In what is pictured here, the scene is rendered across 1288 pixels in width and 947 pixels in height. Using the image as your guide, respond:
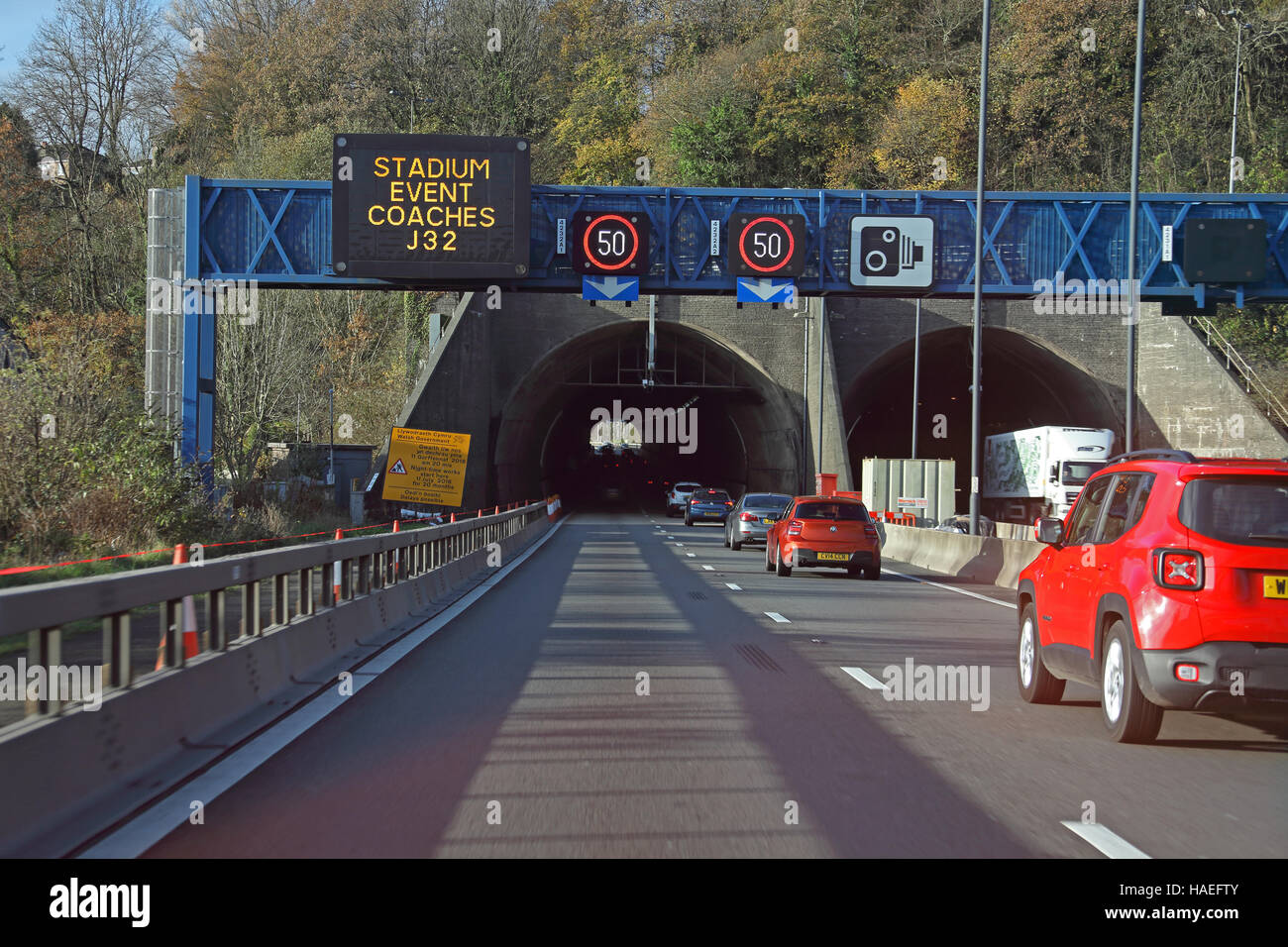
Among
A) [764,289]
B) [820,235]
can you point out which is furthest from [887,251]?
[764,289]

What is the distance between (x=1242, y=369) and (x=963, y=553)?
31.2 m

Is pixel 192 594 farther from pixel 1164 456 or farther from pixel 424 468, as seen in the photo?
pixel 424 468

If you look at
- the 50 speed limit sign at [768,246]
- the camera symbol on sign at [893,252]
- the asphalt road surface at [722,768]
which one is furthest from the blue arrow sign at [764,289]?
the asphalt road surface at [722,768]

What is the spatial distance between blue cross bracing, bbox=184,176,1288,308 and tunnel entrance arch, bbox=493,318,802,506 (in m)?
24.0

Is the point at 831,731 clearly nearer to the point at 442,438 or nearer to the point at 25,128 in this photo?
the point at 442,438

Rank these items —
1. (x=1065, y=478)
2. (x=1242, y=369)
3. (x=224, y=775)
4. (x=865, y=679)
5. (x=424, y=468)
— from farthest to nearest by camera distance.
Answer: (x=1242, y=369) → (x=1065, y=478) → (x=424, y=468) → (x=865, y=679) → (x=224, y=775)

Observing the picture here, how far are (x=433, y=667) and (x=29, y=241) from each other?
183 feet

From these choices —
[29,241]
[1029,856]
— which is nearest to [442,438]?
[1029,856]

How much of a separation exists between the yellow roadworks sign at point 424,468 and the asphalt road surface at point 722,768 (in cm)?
1887

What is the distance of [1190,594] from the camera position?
27.5ft

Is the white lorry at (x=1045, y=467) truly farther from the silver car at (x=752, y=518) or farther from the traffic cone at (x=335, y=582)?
the traffic cone at (x=335, y=582)

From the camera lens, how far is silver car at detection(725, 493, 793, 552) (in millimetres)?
36781

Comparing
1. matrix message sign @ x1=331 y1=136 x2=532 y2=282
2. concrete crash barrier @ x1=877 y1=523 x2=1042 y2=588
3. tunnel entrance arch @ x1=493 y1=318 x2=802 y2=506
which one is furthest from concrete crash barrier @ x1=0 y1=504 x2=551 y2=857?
tunnel entrance arch @ x1=493 y1=318 x2=802 y2=506
